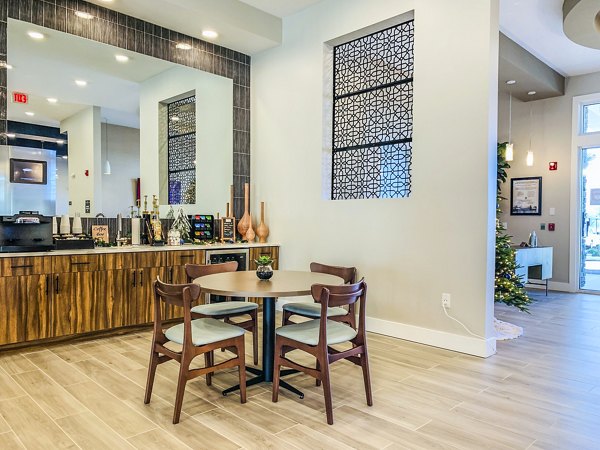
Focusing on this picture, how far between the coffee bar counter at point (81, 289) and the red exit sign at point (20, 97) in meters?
1.46

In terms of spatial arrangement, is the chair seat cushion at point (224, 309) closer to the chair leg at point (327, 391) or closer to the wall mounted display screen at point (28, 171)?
the chair leg at point (327, 391)

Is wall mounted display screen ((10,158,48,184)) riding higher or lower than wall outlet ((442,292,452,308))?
higher

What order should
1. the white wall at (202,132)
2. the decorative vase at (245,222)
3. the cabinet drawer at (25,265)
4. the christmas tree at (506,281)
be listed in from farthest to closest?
the decorative vase at (245,222)
the white wall at (202,132)
the christmas tree at (506,281)
the cabinet drawer at (25,265)

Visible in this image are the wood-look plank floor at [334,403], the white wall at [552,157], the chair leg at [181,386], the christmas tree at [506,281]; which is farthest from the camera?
the white wall at [552,157]

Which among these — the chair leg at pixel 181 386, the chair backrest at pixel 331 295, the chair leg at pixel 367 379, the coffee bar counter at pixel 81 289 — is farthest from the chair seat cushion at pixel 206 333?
the coffee bar counter at pixel 81 289

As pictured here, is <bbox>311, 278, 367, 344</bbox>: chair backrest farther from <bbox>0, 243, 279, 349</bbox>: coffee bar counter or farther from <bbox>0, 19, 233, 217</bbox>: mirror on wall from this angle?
<bbox>0, 19, 233, 217</bbox>: mirror on wall

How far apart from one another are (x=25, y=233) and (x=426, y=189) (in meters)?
3.52

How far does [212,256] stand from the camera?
4.71 metres

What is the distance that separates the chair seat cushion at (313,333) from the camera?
2.49 meters

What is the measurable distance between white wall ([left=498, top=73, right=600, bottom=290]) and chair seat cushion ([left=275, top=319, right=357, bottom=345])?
19.0 feet

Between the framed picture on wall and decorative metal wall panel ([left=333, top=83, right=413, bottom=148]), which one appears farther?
the framed picture on wall

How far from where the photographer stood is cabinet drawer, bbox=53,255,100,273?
12.0 ft

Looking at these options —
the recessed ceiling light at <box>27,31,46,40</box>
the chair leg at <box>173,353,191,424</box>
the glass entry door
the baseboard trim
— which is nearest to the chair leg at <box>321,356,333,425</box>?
the chair leg at <box>173,353,191,424</box>

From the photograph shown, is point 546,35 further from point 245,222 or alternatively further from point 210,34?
point 245,222
